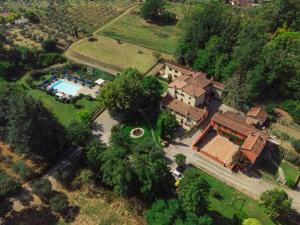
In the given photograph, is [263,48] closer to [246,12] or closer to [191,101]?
[191,101]

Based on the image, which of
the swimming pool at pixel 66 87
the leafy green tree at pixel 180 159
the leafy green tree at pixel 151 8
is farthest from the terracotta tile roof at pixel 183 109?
the leafy green tree at pixel 151 8

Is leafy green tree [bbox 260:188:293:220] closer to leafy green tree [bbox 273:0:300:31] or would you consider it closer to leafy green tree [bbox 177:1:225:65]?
leafy green tree [bbox 177:1:225:65]

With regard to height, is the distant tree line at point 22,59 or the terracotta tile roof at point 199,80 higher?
the terracotta tile roof at point 199,80

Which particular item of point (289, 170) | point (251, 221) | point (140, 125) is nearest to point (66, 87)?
point (140, 125)

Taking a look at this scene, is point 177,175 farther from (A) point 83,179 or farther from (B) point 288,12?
(B) point 288,12

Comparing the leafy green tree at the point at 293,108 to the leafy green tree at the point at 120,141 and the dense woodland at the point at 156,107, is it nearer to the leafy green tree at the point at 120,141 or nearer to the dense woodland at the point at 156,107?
the dense woodland at the point at 156,107
